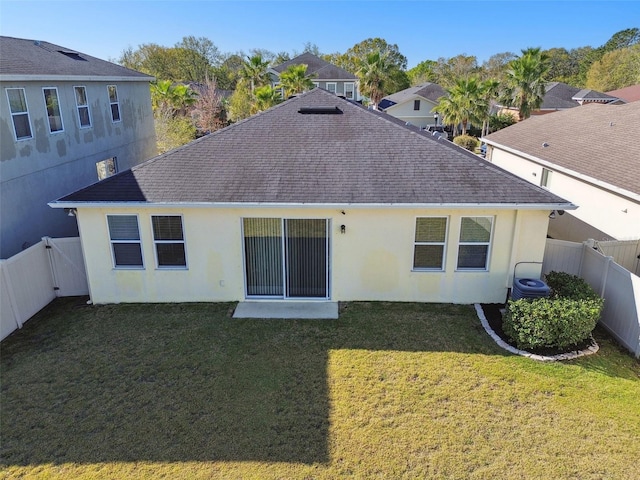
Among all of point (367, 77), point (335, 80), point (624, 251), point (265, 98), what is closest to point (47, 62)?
point (265, 98)

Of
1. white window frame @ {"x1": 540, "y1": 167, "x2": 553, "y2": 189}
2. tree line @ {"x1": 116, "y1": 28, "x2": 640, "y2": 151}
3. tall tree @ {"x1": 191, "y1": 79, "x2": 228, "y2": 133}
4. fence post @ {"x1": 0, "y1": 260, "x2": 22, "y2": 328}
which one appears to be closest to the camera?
fence post @ {"x1": 0, "y1": 260, "x2": 22, "y2": 328}

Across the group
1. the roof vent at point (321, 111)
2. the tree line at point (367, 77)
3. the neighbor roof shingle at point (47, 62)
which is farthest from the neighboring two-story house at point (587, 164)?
the neighbor roof shingle at point (47, 62)

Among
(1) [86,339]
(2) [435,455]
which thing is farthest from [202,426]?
(1) [86,339]

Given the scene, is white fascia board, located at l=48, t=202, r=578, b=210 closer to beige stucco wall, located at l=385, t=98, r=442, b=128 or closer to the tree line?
the tree line

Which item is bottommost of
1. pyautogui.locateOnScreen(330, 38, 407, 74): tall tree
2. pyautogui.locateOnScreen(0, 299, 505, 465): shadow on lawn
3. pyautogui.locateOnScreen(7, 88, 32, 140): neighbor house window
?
pyautogui.locateOnScreen(0, 299, 505, 465): shadow on lawn

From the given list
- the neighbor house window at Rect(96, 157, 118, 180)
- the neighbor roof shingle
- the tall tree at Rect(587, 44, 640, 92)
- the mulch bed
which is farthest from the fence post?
the tall tree at Rect(587, 44, 640, 92)

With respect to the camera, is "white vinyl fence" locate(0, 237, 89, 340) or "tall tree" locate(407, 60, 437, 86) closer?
"white vinyl fence" locate(0, 237, 89, 340)

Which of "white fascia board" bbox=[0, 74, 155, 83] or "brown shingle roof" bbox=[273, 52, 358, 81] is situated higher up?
"brown shingle roof" bbox=[273, 52, 358, 81]

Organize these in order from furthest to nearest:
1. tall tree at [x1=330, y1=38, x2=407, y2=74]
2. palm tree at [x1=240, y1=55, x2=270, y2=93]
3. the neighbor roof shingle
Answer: tall tree at [x1=330, y1=38, x2=407, y2=74]
palm tree at [x1=240, y1=55, x2=270, y2=93]
the neighbor roof shingle

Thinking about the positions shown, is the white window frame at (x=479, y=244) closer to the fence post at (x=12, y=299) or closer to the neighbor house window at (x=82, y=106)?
the fence post at (x=12, y=299)
